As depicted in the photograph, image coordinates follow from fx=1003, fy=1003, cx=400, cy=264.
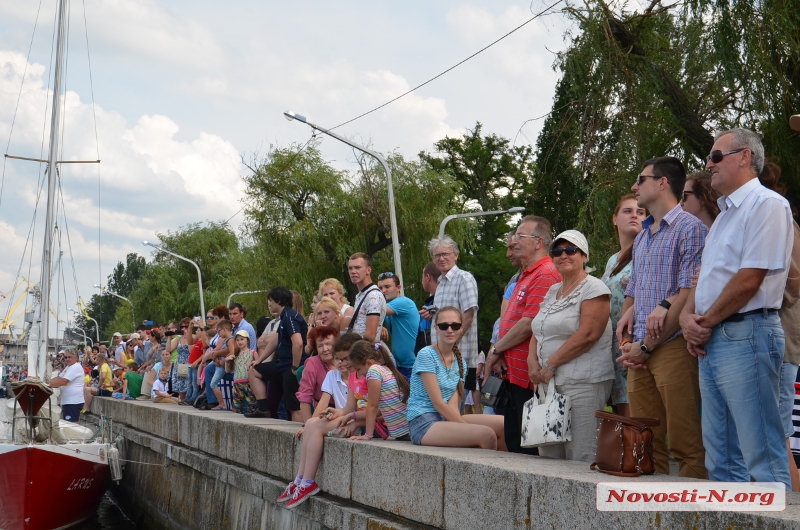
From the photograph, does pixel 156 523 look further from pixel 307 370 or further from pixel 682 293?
pixel 682 293

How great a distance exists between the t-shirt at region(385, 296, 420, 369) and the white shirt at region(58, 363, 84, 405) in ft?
46.7

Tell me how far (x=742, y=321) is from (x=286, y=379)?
7.22 meters

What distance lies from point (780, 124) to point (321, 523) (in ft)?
21.7

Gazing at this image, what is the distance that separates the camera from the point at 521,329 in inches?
259

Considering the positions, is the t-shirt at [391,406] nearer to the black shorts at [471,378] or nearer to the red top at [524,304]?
the black shorts at [471,378]

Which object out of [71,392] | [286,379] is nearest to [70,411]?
[71,392]

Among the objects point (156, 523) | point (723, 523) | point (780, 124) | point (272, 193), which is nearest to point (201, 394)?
point (156, 523)

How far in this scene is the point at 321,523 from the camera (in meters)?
7.62

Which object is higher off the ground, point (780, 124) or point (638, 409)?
point (780, 124)

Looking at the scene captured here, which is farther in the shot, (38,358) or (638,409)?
(38,358)

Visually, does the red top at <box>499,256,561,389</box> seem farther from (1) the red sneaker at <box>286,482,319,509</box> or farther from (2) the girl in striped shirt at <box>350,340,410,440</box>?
(1) the red sneaker at <box>286,482,319,509</box>

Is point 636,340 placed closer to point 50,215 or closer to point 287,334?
point 287,334

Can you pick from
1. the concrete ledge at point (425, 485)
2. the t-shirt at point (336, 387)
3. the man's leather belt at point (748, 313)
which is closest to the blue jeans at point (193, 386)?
the concrete ledge at point (425, 485)

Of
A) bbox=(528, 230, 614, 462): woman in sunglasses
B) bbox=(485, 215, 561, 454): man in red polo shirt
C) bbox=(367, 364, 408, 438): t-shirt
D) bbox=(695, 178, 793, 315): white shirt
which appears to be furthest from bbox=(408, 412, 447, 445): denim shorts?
bbox=(695, 178, 793, 315): white shirt
